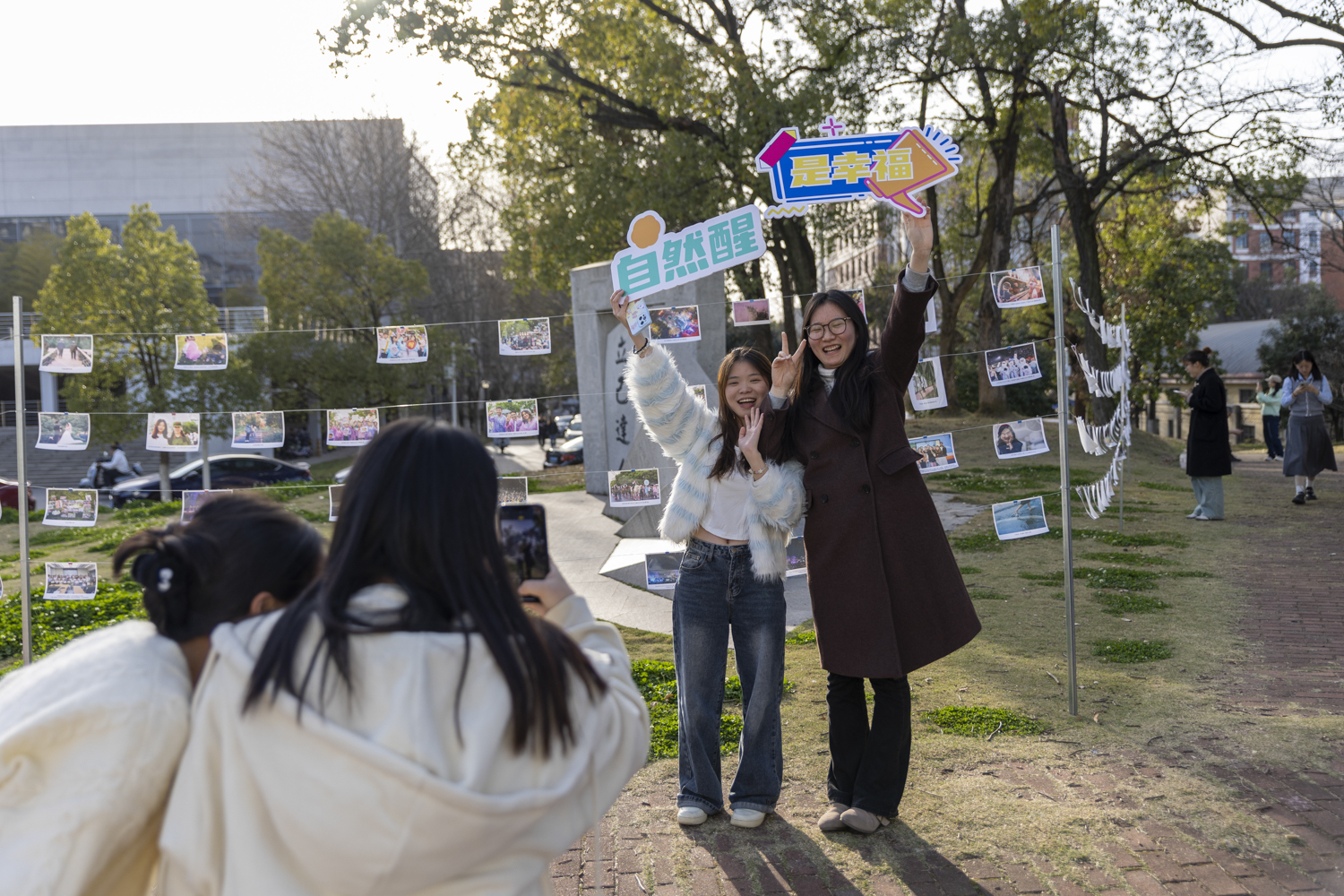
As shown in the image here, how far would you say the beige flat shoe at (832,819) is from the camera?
358cm

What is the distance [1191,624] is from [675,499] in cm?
476

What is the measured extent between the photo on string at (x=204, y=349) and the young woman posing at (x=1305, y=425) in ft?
38.2

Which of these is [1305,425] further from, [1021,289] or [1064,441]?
[1064,441]

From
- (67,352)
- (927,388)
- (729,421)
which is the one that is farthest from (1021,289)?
(67,352)

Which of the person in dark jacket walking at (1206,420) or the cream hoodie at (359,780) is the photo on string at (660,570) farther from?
the person in dark jacket walking at (1206,420)

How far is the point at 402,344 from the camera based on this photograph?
625 centimetres

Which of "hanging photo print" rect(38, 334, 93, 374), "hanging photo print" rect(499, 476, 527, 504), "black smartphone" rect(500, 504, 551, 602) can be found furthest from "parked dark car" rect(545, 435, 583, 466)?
"black smartphone" rect(500, 504, 551, 602)

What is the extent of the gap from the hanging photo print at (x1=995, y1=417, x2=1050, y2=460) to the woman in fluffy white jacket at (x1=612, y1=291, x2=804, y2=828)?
2.12 meters

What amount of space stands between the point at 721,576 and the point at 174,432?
14.5 feet

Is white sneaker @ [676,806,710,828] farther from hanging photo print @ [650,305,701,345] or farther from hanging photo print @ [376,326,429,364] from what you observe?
hanging photo print @ [376,326,429,364]

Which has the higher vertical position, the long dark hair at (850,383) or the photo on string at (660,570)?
the long dark hair at (850,383)

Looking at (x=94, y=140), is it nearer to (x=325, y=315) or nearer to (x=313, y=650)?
(x=325, y=315)

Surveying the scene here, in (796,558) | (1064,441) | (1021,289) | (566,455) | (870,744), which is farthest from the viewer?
(566,455)

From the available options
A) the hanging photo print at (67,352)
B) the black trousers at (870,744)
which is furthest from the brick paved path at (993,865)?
the hanging photo print at (67,352)
